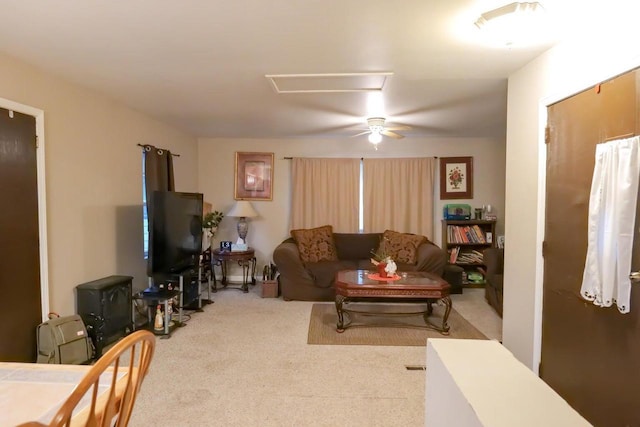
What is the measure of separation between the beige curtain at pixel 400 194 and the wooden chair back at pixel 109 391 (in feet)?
15.7

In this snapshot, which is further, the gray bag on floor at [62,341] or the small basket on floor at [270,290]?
the small basket on floor at [270,290]

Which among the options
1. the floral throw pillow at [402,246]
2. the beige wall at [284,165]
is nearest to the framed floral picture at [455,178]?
the beige wall at [284,165]

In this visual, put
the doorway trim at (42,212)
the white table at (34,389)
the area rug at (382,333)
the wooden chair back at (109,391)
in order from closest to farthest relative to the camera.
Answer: the wooden chair back at (109,391), the white table at (34,389), the doorway trim at (42,212), the area rug at (382,333)

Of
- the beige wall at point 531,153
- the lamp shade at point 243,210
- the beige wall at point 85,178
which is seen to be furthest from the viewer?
the lamp shade at point 243,210

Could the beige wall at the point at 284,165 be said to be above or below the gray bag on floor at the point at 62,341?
above

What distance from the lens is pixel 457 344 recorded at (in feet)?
3.83

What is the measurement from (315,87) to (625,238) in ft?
8.03

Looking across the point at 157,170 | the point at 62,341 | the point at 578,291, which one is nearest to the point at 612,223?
the point at 578,291

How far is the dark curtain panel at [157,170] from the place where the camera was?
13.5 feet

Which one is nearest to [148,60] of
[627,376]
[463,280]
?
[627,376]

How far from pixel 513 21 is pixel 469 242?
4.14m

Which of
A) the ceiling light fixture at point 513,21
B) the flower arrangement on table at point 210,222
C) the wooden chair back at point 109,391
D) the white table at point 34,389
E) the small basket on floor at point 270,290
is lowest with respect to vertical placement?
the small basket on floor at point 270,290

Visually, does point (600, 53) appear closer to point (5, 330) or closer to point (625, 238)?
point (625, 238)

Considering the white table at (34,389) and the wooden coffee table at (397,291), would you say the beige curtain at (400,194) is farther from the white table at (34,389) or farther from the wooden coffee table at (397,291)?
the white table at (34,389)
